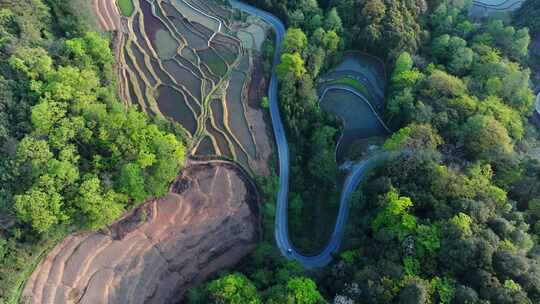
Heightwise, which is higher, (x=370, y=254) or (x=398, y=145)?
(x=398, y=145)

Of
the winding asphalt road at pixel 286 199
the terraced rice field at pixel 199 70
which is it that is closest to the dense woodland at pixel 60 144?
the terraced rice field at pixel 199 70

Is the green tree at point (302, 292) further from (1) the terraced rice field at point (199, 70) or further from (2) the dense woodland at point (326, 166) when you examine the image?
(1) the terraced rice field at point (199, 70)

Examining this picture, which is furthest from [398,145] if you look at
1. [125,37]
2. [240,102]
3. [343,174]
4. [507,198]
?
[125,37]

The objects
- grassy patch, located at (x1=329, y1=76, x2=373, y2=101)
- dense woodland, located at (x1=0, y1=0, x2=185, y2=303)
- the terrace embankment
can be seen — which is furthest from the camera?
grassy patch, located at (x1=329, y1=76, x2=373, y2=101)

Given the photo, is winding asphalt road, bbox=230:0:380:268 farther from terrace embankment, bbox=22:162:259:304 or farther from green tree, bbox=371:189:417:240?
green tree, bbox=371:189:417:240

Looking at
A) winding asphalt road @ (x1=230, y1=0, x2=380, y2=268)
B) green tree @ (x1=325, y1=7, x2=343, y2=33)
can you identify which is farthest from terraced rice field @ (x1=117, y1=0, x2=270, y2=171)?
green tree @ (x1=325, y1=7, x2=343, y2=33)

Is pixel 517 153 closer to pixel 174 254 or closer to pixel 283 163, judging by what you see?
pixel 283 163
